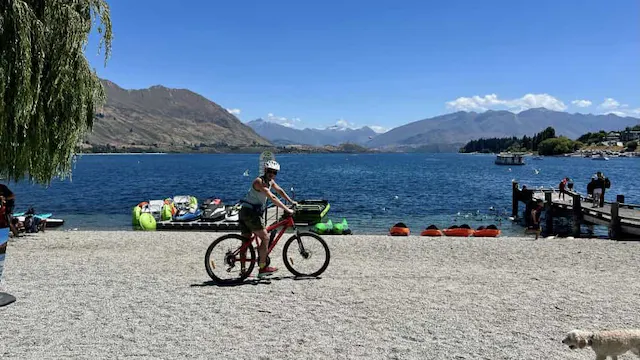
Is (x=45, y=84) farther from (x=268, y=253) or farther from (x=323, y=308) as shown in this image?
(x=323, y=308)

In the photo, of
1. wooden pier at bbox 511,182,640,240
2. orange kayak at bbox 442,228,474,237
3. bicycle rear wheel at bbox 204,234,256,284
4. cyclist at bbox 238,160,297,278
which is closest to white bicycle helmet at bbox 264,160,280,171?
cyclist at bbox 238,160,297,278

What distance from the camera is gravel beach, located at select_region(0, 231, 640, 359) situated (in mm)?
5859

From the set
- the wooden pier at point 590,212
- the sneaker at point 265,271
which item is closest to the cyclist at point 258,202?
the sneaker at point 265,271

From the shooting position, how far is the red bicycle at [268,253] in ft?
30.2

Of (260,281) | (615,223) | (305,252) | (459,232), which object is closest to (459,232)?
(459,232)

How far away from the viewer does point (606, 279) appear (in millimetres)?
10086

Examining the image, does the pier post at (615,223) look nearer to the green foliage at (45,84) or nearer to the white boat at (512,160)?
the green foliage at (45,84)

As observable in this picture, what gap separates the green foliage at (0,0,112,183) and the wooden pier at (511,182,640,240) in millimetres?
23589

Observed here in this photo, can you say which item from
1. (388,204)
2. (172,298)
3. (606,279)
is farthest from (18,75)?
(388,204)

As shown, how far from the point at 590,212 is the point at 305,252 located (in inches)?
992

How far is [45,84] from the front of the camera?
1096 cm

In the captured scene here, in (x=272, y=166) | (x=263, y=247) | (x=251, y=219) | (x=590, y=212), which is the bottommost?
(x=590, y=212)

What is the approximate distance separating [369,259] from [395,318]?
19.5 feet

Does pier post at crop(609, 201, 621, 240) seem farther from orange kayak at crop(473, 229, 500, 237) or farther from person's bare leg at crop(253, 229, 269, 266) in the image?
person's bare leg at crop(253, 229, 269, 266)
